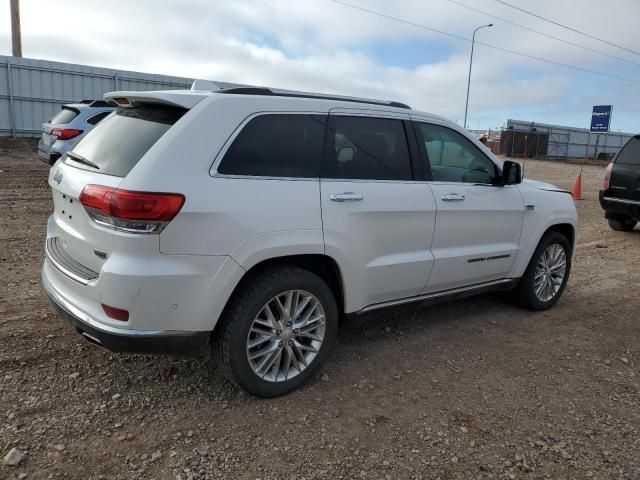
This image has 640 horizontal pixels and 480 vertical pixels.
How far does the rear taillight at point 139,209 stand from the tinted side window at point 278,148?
38 centimetres

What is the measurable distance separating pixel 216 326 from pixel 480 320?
8.95 ft

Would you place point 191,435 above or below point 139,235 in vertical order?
below

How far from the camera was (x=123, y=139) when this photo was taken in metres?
3.12

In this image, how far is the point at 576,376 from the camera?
12.6 feet

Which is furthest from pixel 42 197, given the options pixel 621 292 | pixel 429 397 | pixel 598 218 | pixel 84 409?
pixel 598 218

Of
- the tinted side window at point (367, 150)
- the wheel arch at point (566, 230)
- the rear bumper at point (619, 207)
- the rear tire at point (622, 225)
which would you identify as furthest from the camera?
the rear tire at point (622, 225)

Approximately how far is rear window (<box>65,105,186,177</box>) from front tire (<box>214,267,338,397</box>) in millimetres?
974

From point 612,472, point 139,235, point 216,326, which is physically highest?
point 139,235

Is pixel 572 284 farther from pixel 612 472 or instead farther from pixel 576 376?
pixel 612 472

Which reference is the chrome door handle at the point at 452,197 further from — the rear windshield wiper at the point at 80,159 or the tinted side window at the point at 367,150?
the rear windshield wiper at the point at 80,159

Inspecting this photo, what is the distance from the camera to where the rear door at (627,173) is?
29.0 ft

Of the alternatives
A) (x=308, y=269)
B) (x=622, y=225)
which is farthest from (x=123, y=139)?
(x=622, y=225)

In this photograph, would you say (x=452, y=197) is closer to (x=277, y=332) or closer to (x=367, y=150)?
(x=367, y=150)

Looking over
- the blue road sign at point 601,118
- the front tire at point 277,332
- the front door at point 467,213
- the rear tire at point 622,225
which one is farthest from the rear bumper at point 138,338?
the blue road sign at point 601,118
